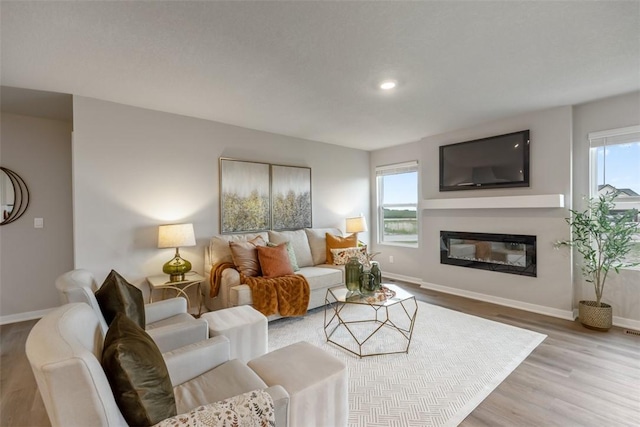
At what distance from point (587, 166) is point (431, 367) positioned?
299 centimetres

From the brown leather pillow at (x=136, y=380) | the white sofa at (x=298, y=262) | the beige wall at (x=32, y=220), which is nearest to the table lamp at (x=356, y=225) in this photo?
the white sofa at (x=298, y=262)

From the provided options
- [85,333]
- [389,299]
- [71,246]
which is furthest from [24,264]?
[389,299]

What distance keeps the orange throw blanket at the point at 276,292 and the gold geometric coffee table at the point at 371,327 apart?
1.25 feet

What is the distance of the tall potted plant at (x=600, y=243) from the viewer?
2.96 m

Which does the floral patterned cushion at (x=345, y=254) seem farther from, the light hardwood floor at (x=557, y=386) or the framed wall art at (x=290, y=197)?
the light hardwood floor at (x=557, y=386)

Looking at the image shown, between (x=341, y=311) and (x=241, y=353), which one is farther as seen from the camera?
(x=341, y=311)

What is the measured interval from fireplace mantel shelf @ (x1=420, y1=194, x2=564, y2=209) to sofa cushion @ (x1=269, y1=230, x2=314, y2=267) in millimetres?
2008

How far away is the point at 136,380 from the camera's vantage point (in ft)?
3.20

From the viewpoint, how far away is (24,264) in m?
3.48

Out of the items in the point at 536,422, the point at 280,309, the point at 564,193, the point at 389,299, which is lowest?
the point at 536,422

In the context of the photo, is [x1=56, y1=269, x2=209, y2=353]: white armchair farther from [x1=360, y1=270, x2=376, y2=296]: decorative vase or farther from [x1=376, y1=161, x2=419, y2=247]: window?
[x1=376, y1=161, x2=419, y2=247]: window

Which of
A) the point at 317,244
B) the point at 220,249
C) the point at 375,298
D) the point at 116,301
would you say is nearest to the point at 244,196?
the point at 220,249

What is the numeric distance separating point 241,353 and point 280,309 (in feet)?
3.48

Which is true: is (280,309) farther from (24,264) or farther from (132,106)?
(24,264)
